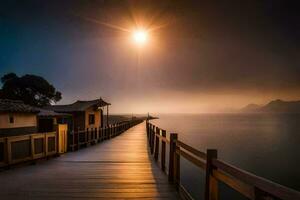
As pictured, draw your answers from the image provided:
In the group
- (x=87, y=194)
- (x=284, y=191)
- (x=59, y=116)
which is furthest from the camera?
(x=59, y=116)

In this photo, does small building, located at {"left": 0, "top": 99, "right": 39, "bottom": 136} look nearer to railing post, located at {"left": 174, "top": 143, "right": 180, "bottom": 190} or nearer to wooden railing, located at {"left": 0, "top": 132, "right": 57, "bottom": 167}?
wooden railing, located at {"left": 0, "top": 132, "right": 57, "bottom": 167}

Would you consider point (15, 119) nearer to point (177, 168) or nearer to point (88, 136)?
point (88, 136)

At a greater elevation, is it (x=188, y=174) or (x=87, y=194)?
(x=87, y=194)

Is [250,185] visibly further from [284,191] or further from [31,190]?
[31,190]

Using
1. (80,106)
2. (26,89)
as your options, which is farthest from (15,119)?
(26,89)

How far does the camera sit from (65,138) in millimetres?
15203

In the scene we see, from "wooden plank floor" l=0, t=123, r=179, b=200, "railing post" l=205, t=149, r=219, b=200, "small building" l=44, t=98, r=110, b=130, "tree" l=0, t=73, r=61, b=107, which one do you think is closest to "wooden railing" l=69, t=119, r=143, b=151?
"wooden plank floor" l=0, t=123, r=179, b=200

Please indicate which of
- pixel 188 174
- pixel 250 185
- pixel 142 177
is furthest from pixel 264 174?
pixel 250 185

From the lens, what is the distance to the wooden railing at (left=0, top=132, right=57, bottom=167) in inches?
396

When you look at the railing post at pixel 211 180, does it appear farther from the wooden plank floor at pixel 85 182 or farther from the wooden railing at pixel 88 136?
the wooden railing at pixel 88 136

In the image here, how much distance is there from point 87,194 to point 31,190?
1.45m

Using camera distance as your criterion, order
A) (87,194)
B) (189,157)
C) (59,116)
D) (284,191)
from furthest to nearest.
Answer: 1. (59,116)
2. (87,194)
3. (189,157)
4. (284,191)

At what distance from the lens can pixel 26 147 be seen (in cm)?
1110

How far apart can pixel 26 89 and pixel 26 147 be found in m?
61.5
